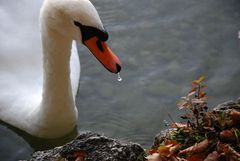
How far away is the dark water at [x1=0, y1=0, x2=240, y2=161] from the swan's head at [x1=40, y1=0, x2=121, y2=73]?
3.41ft

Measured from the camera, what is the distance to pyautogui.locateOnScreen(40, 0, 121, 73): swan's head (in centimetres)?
368

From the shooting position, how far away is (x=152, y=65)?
17.8ft

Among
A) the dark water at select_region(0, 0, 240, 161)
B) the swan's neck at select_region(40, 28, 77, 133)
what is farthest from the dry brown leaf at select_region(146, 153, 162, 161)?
the dark water at select_region(0, 0, 240, 161)

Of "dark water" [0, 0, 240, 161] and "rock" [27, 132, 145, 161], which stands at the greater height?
"dark water" [0, 0, 240, 161]

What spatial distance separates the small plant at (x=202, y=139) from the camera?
2916 millimetres

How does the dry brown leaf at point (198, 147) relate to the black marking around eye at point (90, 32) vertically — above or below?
below

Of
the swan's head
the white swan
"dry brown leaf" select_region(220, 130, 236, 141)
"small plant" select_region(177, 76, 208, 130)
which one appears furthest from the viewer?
the white swan

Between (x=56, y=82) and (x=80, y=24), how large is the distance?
0.72 meters

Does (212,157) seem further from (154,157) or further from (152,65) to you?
(152,65)

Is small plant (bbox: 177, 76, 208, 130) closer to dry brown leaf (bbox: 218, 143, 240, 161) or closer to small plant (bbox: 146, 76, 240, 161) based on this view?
small plant (bbox: 146, 76, 240, 161)

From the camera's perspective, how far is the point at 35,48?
16.4ft

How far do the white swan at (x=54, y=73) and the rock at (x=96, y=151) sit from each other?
0.85 m

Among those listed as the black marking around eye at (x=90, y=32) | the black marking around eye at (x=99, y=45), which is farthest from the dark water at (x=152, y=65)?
the black marking around eye at (x=90, y=32)

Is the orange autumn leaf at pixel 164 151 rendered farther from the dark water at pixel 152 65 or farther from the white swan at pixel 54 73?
the dark water at pixel 152 65
